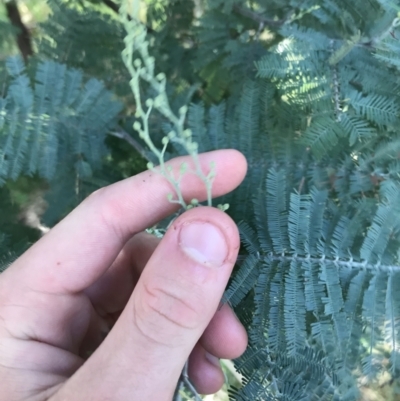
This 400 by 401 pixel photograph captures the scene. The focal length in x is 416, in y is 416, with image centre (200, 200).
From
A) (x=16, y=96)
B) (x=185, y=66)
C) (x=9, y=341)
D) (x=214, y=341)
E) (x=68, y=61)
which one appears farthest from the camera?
(x=185, y=66)

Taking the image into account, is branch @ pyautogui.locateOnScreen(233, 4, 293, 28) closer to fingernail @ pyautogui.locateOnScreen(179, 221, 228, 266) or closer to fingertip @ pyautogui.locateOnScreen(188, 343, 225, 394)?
fingernail @ pyautogui.locateOnScreen(179, 221, 228, 266)

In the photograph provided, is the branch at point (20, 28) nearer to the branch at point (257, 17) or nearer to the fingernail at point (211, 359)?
the branch at point (257, 17)

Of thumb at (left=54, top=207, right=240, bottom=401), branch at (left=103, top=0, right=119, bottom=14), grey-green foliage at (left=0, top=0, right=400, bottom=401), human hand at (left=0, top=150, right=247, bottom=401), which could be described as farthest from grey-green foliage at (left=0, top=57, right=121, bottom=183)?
thumb at (left=54, top=207, right=240, bottom=401)

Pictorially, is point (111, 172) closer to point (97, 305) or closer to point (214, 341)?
point (97, 305)

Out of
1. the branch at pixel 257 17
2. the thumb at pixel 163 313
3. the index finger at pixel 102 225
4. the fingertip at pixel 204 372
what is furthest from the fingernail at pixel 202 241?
the branch at pixel 257 17

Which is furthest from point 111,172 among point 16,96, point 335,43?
point 335,43

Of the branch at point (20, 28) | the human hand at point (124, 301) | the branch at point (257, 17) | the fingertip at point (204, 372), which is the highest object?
the branch at point (257, 17)

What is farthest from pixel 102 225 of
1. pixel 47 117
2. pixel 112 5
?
pixel 112 5
